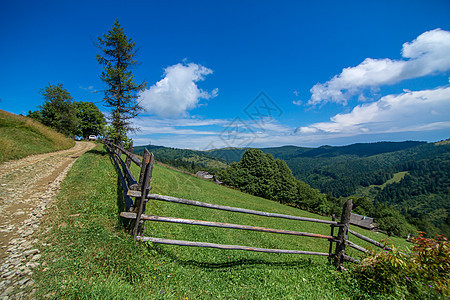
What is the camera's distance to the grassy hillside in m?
12.1

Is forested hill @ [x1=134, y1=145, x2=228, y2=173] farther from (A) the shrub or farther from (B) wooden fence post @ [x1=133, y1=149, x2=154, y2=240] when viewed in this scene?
(A) the shrub

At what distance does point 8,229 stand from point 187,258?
14.4 ft

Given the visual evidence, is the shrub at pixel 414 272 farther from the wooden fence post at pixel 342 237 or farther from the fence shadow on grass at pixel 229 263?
the fence shadow on grass at pixel 229 263

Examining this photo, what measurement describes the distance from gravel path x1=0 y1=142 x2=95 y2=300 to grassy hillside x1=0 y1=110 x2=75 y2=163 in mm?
→ 3074

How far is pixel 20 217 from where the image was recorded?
490 cm

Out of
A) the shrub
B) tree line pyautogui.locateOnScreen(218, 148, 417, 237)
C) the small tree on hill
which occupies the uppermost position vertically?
the small tree on hill

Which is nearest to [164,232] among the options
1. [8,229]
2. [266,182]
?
[8,229]

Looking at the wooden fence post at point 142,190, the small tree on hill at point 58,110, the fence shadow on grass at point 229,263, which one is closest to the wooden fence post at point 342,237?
the fence shadow on grass at point 229,263

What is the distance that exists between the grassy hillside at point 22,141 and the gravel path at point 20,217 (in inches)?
121

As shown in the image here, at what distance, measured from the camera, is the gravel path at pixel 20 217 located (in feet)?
9.20

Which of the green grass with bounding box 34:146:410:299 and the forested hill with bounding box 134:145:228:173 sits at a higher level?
the green grass with bounding box 34:146:410:299

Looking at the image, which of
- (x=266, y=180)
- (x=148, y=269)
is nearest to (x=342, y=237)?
(x=148, y=269)

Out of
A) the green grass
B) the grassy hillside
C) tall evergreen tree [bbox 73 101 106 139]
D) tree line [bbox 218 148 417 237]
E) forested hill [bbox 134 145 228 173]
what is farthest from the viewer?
forested hill [bbox 134 145 228 173]

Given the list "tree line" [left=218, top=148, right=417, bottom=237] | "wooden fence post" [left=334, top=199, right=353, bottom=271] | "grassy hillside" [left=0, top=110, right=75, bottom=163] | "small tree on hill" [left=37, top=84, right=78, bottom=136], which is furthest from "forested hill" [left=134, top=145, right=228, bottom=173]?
"wooden fence post" [left=334, top=199, right=353, bottom=271]
